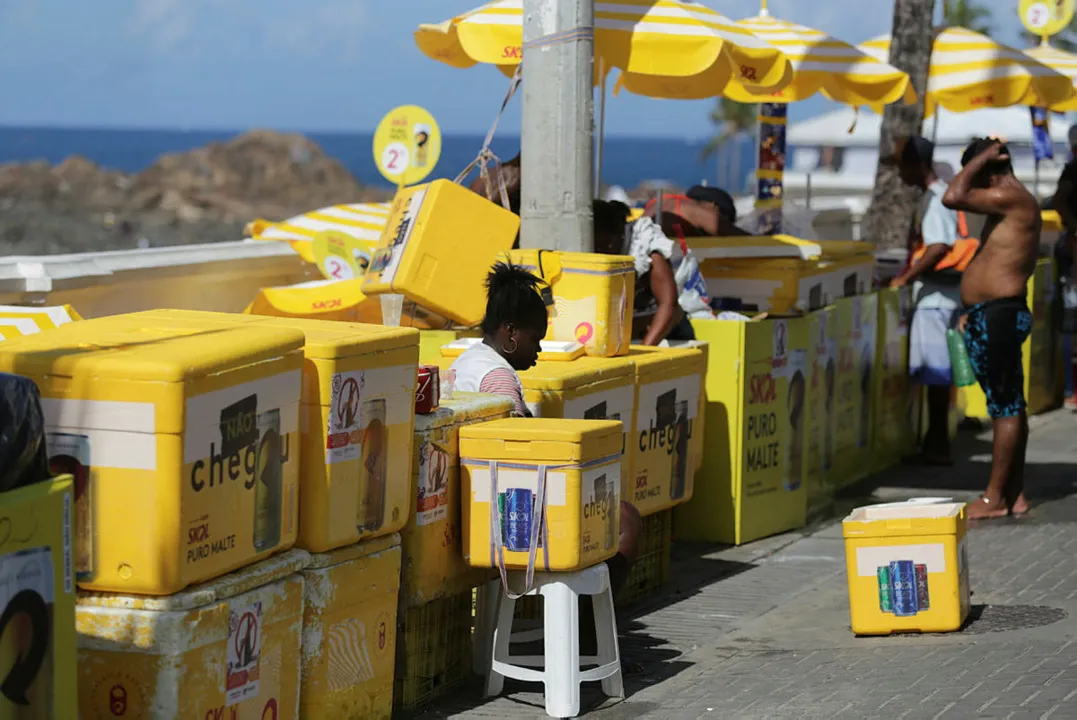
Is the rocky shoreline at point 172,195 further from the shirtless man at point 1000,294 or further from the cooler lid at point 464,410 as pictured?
the cooler lid at point 464,410

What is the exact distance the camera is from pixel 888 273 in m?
Answer: 12.5

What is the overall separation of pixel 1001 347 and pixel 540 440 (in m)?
4.56

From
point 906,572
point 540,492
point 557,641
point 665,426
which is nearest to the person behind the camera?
point 540,492

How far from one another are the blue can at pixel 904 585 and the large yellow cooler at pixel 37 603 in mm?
3762

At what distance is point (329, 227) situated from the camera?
39.4 ft

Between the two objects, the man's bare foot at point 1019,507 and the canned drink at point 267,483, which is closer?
the canned drink at point 267,483

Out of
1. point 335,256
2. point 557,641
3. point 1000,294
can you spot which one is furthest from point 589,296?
point 335,256

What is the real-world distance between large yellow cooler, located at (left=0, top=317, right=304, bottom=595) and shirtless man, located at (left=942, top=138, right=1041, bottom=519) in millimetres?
5678

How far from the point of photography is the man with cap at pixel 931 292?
11.1 meters

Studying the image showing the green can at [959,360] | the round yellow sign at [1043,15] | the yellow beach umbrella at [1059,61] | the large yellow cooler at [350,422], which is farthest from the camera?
the round yellow sign at [1043,15]

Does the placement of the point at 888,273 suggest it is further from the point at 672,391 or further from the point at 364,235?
the point at 672,391

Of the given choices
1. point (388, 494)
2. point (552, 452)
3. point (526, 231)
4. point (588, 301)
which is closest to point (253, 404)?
point (388, 494)

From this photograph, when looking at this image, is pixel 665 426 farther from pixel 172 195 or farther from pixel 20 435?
pixel 172 195

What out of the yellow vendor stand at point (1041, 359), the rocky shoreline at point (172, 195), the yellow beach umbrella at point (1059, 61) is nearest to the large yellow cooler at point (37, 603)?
the yellow vendor stand at point (1041, 359)
